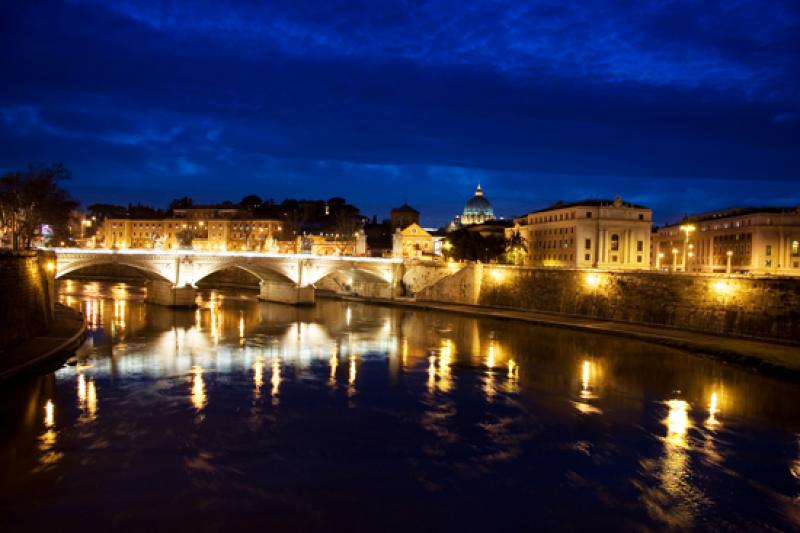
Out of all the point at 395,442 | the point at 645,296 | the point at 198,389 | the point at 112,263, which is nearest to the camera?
the point at 395,442

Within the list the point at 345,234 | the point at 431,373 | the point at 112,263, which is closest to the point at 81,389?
the point at 431,373

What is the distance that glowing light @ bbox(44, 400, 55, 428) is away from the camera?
61.3 ft

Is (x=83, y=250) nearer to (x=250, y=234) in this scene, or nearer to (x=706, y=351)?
(x=706, y=351)

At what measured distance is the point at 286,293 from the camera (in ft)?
192

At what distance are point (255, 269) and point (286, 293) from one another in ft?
12.6

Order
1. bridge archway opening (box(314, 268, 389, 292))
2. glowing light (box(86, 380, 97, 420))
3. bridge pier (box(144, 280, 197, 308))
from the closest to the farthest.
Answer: glowing light (box(86, 380, 97, 420)), bridge pier (box(144, 280, 197, 308)), bridge archway opening (box(314, 268, 389, 292))

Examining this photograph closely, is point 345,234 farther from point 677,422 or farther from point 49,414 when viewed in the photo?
point 677,422

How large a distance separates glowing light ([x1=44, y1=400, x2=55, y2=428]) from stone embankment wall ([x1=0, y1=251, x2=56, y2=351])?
543 centimetres

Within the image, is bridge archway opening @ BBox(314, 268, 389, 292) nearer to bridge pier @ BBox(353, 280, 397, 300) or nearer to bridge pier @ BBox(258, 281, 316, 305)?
bridge pier @ BBox(353, 280, 397, 300)

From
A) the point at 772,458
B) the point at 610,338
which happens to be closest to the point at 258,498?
the point at 772,458

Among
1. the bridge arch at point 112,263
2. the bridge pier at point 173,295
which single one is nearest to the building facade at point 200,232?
the bridge pier at point 173,295

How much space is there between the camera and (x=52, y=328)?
32250 millimetres

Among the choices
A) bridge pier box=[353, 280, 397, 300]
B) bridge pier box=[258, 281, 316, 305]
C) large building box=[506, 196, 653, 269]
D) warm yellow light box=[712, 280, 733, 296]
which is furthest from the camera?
large building box=[506, 196, 653, 269]

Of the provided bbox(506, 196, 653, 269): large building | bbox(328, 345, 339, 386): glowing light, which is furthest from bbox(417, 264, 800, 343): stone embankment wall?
bbox(328, 345, 339, 386): glowing light
